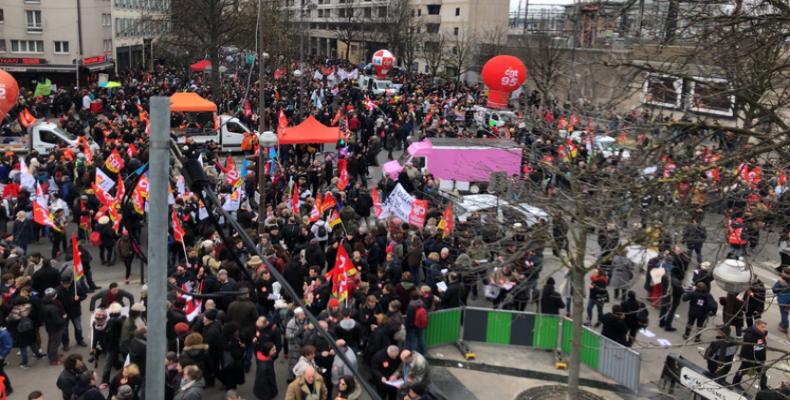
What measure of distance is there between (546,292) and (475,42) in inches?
1880

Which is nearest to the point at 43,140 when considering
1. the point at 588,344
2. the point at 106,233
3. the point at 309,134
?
the point at 309,134

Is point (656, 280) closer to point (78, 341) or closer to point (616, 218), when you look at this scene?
point (616, 218)

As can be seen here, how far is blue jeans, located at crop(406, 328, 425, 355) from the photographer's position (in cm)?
1182

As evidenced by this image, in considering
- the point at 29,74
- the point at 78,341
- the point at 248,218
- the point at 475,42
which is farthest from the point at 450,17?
the point at 78,341

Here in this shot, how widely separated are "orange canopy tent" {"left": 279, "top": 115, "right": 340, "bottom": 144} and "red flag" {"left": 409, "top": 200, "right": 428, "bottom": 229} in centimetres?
829

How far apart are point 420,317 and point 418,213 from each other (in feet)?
16.0

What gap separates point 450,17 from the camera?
68.6 metres

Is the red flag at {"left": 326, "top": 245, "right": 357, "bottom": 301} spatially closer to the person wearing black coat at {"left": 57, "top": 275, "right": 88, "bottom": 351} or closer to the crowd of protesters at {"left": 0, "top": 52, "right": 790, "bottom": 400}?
the crowd of protesters at {"left": 0, "top": 52, "right": 790, "bottom": 400}

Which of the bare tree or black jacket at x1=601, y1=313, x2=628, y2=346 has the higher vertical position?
the bare tree

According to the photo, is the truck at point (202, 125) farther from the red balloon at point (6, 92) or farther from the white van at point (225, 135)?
the red balloon at point (6, 92)

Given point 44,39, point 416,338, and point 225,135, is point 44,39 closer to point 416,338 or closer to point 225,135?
point 225,135

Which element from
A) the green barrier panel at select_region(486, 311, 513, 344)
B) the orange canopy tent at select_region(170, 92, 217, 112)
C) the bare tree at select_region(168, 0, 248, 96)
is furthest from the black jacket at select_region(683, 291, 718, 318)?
the bare tree at select_region(168, 0, 248, 96)

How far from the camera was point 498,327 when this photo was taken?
1259 centimetres

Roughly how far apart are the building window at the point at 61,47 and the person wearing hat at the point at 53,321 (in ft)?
150
